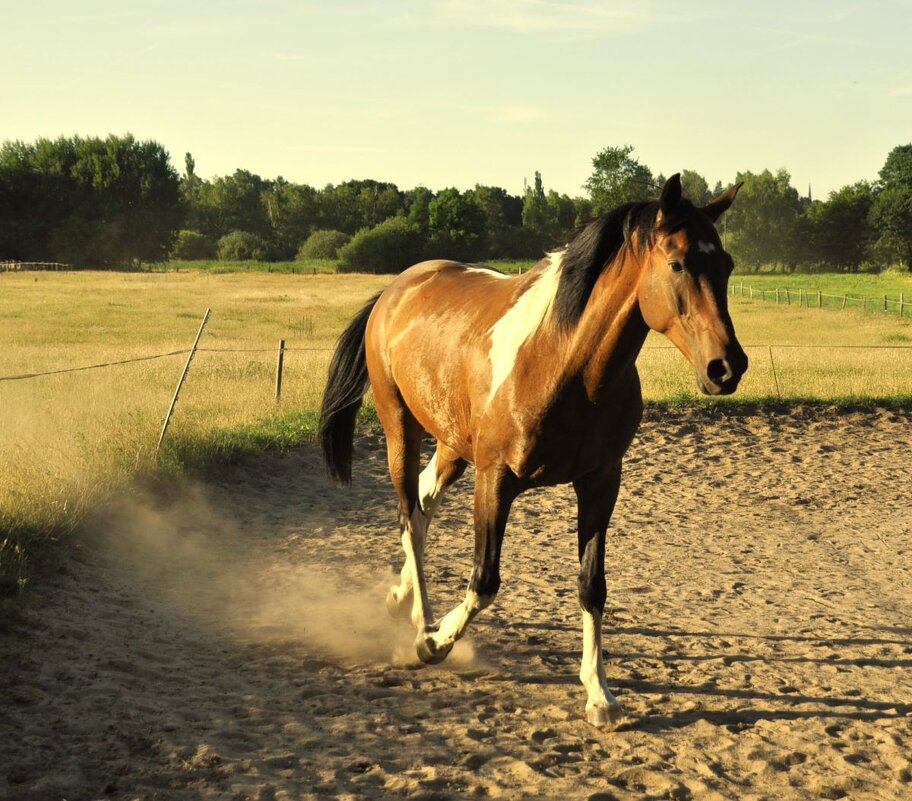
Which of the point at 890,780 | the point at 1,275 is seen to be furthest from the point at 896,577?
the point at 1,275

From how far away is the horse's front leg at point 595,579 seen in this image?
4527 millimetres

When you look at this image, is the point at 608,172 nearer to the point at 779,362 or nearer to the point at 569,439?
the point at 779,362

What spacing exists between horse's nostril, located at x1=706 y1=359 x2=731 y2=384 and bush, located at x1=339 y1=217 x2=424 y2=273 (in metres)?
57.0

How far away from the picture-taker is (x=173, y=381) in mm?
14023

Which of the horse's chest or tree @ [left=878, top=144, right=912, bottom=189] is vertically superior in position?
tree @ [left=878, top=144, right=912, bottom=189]

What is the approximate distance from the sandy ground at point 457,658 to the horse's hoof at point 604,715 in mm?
49

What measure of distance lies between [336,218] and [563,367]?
8429 centimetres

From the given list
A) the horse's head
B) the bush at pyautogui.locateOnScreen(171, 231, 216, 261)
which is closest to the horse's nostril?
the horse's head

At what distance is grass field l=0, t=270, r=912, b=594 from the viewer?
7.44 metres

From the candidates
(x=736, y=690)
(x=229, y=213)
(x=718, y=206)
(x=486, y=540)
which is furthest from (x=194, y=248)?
(x=718, y=206)

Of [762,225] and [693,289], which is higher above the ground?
[762,225]

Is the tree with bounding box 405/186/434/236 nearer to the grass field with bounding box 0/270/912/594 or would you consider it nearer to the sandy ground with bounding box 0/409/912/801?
the grass field with bounding box 0/270/912/594

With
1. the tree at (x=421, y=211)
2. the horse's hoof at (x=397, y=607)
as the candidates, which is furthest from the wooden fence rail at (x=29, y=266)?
the horse's hoof at (x=397, y=607)

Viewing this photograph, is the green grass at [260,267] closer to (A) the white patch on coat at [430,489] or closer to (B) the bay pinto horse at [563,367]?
(A) the white patch on coat at [430,489]
